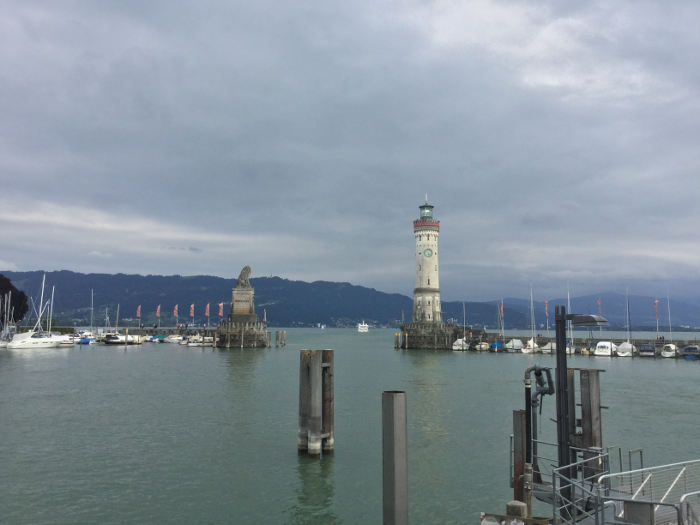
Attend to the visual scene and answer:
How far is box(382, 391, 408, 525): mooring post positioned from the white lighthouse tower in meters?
106

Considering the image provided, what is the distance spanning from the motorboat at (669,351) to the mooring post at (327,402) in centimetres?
8596

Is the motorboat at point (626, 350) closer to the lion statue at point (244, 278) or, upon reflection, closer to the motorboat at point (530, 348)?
the motorboat at point (530, 348)

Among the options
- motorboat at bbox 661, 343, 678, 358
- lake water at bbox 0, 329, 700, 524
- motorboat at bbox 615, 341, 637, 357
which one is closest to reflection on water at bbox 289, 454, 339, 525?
lake water at bbox 0, 329, 700, 524

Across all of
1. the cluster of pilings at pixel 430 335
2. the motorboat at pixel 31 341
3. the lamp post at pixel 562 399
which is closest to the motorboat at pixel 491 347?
the cluster of pilings at pixel 430 335

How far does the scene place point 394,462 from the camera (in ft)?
42.6

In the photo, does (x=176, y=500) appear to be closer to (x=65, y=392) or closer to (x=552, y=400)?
(x=65, y=392)

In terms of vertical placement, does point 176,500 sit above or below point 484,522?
below

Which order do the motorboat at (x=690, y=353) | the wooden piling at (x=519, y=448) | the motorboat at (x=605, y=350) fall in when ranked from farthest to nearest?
the motorboat at (x=605, y=350), the motorboat at (x=690, y=353), the wooden piling at (x=519, y=448)

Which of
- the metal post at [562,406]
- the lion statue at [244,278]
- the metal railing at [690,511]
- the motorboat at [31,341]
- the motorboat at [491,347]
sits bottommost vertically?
the motorboat at [491,347]

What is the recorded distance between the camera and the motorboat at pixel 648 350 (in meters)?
92.5

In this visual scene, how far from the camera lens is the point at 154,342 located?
14088 cm

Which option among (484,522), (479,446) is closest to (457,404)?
(479,446)

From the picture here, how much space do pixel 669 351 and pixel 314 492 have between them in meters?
91.6

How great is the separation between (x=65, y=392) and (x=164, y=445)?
2326cm
